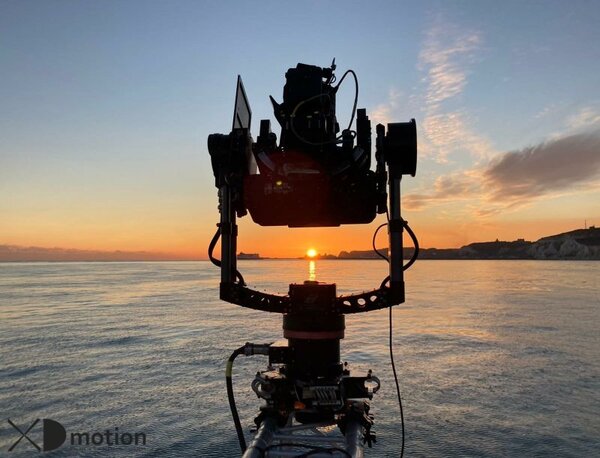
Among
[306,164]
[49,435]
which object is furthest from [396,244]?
[49,435]

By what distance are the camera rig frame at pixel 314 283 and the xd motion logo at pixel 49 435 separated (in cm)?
521

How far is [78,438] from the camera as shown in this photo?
273 inches

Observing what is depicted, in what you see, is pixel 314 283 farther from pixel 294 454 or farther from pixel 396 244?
pixel 294 454

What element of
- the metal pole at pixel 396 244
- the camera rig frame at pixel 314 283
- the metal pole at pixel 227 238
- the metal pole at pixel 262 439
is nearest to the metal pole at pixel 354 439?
the camera rig frame at pixel 314 283

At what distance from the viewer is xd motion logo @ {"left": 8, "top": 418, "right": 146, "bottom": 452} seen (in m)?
6.73

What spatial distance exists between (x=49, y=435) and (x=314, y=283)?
6.39m

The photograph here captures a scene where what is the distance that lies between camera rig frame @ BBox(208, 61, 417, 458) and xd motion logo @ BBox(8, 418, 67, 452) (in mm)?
5212

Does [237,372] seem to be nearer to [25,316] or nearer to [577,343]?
[577,343]

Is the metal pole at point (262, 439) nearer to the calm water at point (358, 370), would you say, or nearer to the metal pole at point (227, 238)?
the metal pole at point (227, 238)

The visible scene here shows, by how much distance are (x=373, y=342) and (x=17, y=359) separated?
34.2 feet

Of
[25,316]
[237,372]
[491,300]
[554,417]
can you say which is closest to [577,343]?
[554,417]

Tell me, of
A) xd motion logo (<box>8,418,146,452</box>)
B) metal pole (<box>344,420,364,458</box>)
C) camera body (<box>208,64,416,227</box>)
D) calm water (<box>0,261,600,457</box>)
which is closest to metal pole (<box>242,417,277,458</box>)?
metal pole (<box>344,420,364,458</box>)

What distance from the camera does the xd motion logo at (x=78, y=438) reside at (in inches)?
265

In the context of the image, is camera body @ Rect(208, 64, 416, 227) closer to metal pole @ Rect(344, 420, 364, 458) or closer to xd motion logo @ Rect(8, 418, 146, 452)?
metal pole @ Rect(344, 420, 364, 458)
